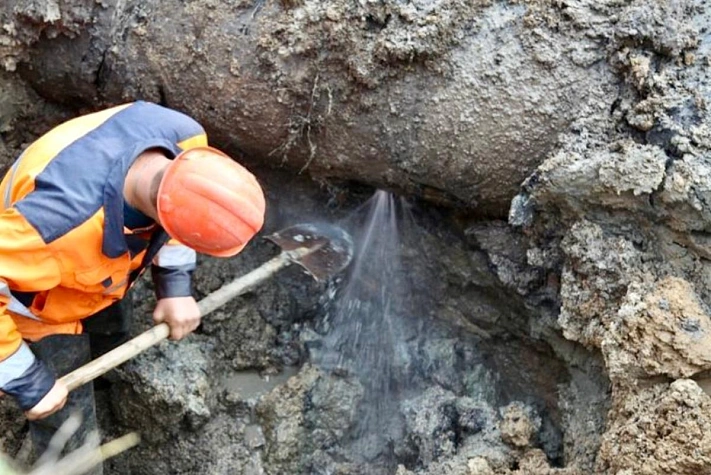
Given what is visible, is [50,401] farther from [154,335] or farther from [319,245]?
[319,245]

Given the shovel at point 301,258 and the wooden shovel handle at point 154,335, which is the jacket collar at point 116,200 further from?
the shovel at point 301,258

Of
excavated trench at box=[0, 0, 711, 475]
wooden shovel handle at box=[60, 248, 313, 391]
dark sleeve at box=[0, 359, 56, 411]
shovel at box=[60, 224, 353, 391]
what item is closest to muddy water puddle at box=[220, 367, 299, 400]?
excavated trench at box=[0, 0, 711, 475]

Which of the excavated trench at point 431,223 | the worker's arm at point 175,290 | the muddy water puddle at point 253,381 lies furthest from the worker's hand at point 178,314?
the muddy water puddle at point 253,381

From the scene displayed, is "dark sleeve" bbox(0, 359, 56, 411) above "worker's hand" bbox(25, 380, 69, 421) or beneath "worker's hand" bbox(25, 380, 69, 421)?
above

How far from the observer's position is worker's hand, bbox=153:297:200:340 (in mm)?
2326

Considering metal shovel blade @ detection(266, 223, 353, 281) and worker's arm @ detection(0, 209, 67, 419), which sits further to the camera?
metal shovel blade @ detection(266, 223, 353, 281)

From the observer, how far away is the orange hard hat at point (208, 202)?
1761 mm

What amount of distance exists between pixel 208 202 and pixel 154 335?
2.15 ft

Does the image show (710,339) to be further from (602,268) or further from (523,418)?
(523,418)

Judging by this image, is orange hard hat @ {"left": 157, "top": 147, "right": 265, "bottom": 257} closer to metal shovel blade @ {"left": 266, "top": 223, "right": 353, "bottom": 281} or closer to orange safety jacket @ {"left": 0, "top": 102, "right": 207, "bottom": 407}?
orange safety jacket @ {"left": 0, "top": 102, "right": 207, "bottom": 407}

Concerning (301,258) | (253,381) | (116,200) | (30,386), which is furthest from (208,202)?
(253,381)

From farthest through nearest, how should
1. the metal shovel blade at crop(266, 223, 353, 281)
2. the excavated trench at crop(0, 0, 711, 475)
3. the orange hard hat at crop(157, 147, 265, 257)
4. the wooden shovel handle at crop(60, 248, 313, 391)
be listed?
the metal shovel blade at crop(266, 223, 353, 281) < the wooden shovel handle at crop(60, 248, 313, 391) < the excavated trench at crop(0, 0, 711, 475) < the orange hard hat at crop(157, 147, 265, 257)

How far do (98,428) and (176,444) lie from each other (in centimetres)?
28

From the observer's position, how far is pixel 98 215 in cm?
184
